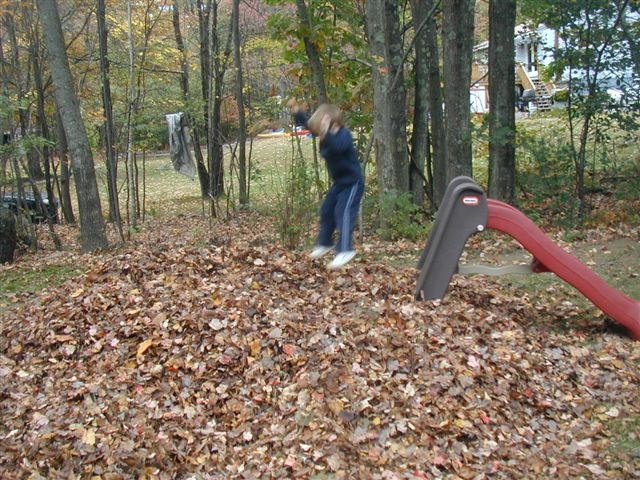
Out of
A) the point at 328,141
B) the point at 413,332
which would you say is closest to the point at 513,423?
the point at 413,332

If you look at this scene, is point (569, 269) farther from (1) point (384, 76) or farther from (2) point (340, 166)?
(1) point (384, 76)

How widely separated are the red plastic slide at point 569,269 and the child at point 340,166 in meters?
1.46

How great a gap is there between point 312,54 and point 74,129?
4510 mm

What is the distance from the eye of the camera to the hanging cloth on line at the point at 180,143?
21125 millimetres

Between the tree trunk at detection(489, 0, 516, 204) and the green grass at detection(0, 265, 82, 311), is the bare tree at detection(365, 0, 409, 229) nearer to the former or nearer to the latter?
the tree trunk at detection(489, 0, 516, 204)

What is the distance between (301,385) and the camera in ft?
18.8

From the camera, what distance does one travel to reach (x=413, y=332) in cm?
650

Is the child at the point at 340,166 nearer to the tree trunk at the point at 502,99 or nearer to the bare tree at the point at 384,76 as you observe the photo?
the bare tree at the point at 384,76

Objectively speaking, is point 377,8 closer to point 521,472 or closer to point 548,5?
point 548,5

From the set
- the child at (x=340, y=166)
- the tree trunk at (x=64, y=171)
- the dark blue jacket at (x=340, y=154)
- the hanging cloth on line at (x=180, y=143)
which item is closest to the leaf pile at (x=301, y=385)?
the child at (x=340, y=166)

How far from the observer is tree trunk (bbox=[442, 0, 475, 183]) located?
472 inches

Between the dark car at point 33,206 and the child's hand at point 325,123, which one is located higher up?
the child's hand at point 325,123

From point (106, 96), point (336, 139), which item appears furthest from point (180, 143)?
point (336, 139)

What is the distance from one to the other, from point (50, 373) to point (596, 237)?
876cm
